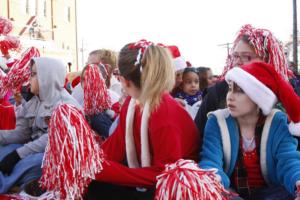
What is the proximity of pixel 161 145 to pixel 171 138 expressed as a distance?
0.06m

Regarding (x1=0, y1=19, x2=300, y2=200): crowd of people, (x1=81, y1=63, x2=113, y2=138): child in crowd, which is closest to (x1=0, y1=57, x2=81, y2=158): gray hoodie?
(x1=0, y1=19, x2=300, y2=200): crowd of people

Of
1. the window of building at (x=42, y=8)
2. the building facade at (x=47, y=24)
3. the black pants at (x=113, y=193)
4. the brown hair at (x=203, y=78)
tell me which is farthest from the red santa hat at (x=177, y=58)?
the window of building at (x=42, y=8)

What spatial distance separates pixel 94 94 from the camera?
339 cm

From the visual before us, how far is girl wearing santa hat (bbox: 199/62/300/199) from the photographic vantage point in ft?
6.64

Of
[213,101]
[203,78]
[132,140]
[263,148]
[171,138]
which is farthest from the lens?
[203,78]

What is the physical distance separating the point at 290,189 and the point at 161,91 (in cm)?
77

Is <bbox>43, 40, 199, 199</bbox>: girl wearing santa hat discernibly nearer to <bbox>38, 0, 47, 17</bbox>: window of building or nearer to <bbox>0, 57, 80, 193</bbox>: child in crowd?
<bbox>0, 57, 80, 193</bbox>: child in crowd

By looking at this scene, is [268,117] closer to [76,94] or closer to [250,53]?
[250,53]

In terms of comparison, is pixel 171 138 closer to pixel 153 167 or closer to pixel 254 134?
pixel 153 167

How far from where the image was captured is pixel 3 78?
278 cm

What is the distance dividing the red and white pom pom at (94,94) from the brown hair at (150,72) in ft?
4.10

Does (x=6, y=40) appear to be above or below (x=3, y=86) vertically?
above

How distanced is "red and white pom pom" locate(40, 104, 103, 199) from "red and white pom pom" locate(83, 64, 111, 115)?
1.55 m

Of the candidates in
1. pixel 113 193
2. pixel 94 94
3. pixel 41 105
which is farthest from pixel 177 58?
pixel 113 193
